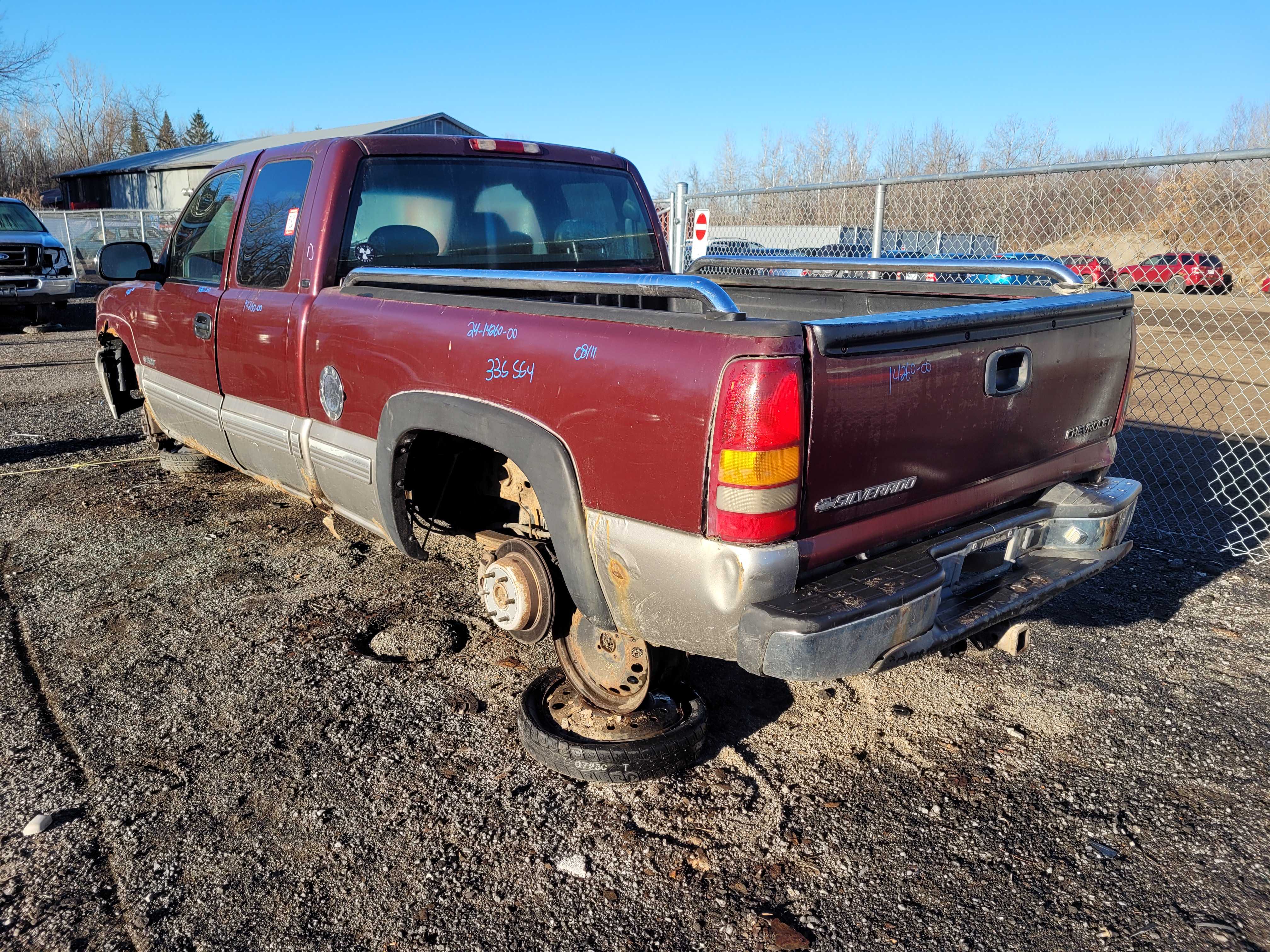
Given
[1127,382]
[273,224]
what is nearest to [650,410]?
[1127,382]

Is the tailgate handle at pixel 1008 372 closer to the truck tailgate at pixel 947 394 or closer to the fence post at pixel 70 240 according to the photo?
the truck tailgate at pixel 947 394

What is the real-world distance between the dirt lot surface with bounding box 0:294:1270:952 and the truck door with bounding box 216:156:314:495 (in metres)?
0.75

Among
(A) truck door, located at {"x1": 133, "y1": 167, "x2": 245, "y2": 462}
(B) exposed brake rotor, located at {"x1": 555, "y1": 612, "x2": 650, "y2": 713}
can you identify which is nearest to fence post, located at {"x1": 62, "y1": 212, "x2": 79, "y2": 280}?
(A) truck door, located at {"x1": 133, "y1": 167, "x2": 245, "y2": 462}

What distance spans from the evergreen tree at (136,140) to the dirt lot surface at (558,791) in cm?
8597

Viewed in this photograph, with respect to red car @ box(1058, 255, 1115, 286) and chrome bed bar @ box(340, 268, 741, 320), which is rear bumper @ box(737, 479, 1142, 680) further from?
red car @ box(1058, 255, 1115, 286)

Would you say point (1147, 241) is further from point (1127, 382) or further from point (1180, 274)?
point (1127, 382)

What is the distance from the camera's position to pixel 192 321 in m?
4.57

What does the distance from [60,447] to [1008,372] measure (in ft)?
23.3

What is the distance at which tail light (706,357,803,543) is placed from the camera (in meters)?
2.14

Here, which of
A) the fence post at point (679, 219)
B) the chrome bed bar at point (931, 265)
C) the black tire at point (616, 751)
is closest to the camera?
the black tire at point (616, 751)

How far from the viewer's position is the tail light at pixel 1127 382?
328cm

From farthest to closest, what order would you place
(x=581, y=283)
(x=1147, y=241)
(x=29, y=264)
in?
(x=29, y=264), (x=1147, y=241), (x=581, y=283)

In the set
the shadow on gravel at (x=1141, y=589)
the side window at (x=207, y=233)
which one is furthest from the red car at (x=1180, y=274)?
the side window at (x=207, y=233)

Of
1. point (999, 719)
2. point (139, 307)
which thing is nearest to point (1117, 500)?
point (999, 719)
